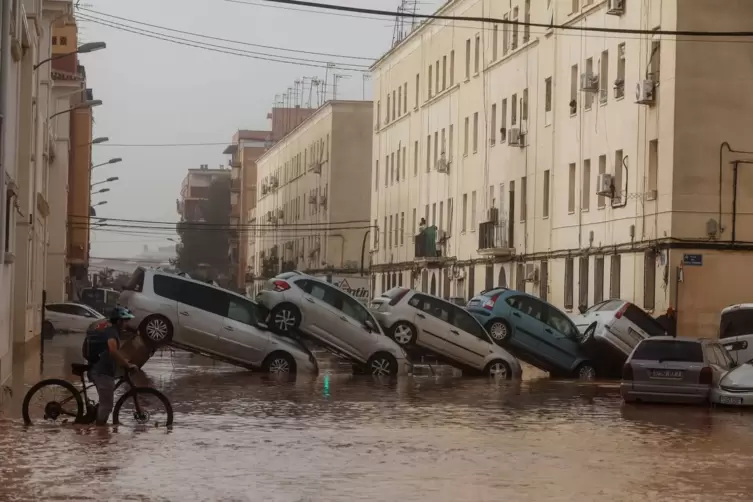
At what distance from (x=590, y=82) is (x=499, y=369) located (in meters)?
13.8

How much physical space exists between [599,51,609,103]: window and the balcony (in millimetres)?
10900

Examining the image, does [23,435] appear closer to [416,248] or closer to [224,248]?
[416,248]

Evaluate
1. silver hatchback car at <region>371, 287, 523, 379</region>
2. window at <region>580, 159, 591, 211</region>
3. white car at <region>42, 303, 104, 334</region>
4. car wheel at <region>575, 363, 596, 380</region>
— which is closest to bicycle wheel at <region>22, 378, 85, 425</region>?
silver hatchback car at <region>371, 287, 523, 379</region>

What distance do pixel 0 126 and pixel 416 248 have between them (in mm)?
48156

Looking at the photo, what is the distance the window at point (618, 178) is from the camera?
44875 millimetres

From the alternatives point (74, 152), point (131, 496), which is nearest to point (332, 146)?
point (74, 152)

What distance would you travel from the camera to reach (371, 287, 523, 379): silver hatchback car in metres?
35.9

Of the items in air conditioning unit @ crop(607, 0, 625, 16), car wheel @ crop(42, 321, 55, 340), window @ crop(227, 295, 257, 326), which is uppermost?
air conditioning unit @ crop(607, 0, 625, 16)

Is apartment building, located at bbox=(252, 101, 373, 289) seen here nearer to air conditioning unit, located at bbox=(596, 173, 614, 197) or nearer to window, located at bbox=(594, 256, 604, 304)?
window, located at bbox=(594, 256, 604, 304)

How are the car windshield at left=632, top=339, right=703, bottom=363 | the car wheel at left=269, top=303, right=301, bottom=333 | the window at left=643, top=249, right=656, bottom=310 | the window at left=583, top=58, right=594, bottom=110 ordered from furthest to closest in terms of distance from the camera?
the window at left=583, top=58, right=594, bottom=110 < the window at left=643, top=249, right=656, bottom=310 < the car wheel at left=269, top=303, right=301, bottom=333 < the car windshield at left=632, top=339, right=703, bottom=363

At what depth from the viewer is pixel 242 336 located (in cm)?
3338

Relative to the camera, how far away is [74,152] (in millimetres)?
87750

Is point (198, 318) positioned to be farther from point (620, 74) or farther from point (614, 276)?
point (620, 74)

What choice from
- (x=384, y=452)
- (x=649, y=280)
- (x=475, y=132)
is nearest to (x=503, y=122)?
(x=475, y=132)
